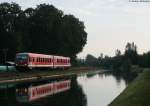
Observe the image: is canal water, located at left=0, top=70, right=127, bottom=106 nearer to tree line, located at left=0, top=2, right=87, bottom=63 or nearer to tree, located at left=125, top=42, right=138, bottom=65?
tree line, located at left=0, top=2, right=87, bottom=63

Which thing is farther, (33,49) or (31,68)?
(33,49)

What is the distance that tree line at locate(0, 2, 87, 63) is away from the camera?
92.0 meters

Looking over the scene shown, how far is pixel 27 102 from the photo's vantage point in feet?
102

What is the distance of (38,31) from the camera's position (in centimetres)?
10644

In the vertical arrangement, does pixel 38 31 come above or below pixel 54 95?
above

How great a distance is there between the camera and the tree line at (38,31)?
92000 millimetres

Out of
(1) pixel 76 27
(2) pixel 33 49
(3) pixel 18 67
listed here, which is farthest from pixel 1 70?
(1) pixel 76 27

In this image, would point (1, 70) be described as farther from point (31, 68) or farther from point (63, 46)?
point (63, 46)

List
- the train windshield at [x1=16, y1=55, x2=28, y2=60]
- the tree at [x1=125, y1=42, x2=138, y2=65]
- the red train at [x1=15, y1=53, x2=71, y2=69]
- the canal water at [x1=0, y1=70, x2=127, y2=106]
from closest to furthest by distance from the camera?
the canal water at [x1=0, y1=70, x2=127, y2=106] < the train windshield at [x1=16, y1=55, x2=28, y2=60] < the red train at [x1=15, y1=53, x2=71, y2=69] < the tree at [x1=125, y1=42, x2=138, y2=65]

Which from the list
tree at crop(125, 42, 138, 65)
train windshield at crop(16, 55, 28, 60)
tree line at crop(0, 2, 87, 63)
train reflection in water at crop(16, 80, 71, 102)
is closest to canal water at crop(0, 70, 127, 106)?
train reflection in water at crop(16, 80, 71, 102)

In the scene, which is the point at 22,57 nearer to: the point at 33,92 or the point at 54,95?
the point at 33,92

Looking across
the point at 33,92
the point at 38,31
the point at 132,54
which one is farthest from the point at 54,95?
the point at 132,54

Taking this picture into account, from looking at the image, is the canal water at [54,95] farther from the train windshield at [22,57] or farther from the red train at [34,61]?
the red train at [34,61]

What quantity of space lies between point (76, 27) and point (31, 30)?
17290mm
